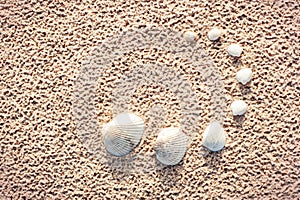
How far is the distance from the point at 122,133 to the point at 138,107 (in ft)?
0.20

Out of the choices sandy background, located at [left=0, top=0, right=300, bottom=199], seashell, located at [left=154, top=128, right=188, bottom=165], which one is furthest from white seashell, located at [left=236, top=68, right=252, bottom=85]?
seashell, located at [left=154, top=128, right=188, bottom=165]

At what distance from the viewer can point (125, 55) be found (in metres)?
0.86

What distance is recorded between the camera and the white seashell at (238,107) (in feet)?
2.75

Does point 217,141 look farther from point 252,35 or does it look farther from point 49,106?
point 49,106

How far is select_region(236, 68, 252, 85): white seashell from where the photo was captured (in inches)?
33.0

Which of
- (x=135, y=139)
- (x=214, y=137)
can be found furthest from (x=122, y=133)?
(x=214, y=137)

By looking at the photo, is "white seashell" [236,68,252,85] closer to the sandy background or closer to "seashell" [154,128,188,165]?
the sandy background

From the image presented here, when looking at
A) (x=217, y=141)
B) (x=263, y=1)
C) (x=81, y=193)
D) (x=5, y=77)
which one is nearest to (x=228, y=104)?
(x=217, y=141)

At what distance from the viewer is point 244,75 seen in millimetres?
838

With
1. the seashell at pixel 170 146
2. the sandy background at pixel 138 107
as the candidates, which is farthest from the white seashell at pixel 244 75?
the seashell at pixel 170 146

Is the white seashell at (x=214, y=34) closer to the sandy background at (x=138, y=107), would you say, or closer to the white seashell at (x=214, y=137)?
the sandy background at (x=138, y=107)

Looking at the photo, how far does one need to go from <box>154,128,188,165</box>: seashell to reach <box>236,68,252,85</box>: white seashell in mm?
152

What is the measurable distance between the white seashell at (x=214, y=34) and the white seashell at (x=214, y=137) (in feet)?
0.54

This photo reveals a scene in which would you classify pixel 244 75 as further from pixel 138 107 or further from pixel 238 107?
pixel 138 107
